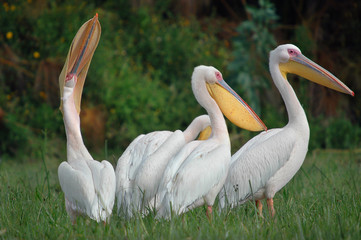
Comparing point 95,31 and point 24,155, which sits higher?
point 95,31

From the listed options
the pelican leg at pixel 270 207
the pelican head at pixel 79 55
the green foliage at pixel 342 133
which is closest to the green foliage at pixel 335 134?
the green foliage at pixel 342 133

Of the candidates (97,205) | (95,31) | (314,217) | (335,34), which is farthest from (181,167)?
(335,34)

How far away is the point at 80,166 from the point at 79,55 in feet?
3.06

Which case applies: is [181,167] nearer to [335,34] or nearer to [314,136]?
[314,136]

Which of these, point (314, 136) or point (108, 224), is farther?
point (314, 136)

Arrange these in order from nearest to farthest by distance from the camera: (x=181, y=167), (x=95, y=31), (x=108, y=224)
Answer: (x=108, y=224) < (x=181, y=167) < (x=95, y=31)

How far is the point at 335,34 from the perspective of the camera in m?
9.52

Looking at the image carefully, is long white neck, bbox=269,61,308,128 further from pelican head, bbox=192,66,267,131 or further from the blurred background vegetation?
the blurred background vegetation

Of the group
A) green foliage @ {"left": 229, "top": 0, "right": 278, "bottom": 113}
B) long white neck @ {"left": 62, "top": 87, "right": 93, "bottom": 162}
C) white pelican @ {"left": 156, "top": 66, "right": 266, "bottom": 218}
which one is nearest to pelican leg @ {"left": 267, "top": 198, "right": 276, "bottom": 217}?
white pelican @ {"left": 156, "top": 66, "right": 266, "bottom": 218}

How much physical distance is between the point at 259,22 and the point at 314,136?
2.10 m

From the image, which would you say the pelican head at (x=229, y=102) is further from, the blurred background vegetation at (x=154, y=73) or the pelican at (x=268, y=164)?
the blurred background vegetation at (x=154, y=73)

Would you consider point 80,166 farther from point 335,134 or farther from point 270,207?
point 335,134

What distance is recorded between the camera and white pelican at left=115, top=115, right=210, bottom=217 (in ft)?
12.8

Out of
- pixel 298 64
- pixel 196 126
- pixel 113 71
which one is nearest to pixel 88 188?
pixel 196 126
